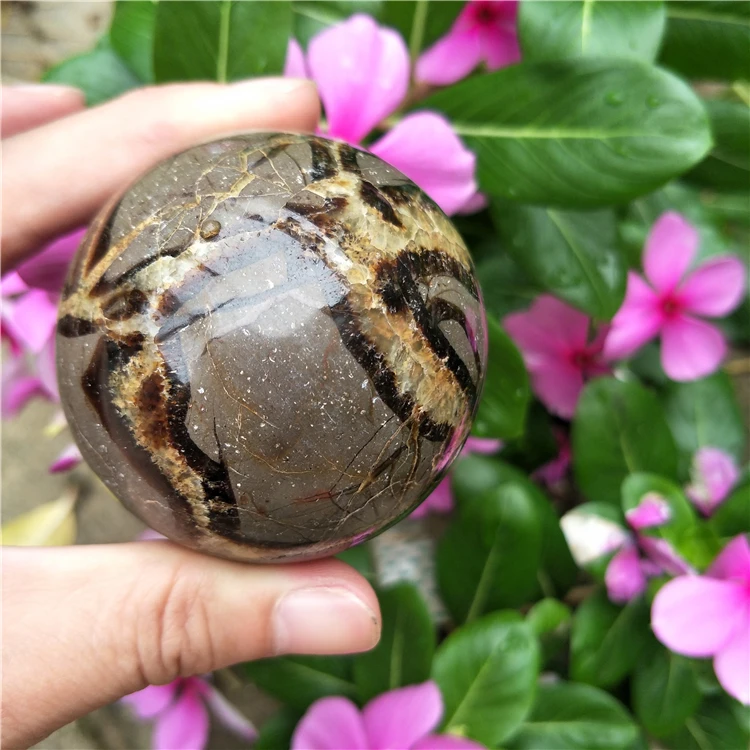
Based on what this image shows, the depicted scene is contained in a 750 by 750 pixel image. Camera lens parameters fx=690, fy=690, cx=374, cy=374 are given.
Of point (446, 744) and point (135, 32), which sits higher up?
point (135, 32)

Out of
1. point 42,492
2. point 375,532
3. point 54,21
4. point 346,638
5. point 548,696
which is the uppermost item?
point 54,21

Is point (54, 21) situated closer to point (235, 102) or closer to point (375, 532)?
point (235, 102)

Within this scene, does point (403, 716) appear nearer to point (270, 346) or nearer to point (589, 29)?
point (270, 346)

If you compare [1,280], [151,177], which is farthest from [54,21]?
[151,177]

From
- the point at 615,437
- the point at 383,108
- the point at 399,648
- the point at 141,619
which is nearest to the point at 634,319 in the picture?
the point at 615,437

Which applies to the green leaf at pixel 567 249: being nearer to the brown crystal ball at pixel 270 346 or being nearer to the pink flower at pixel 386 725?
the brown crystal ball at pixel 270 346
